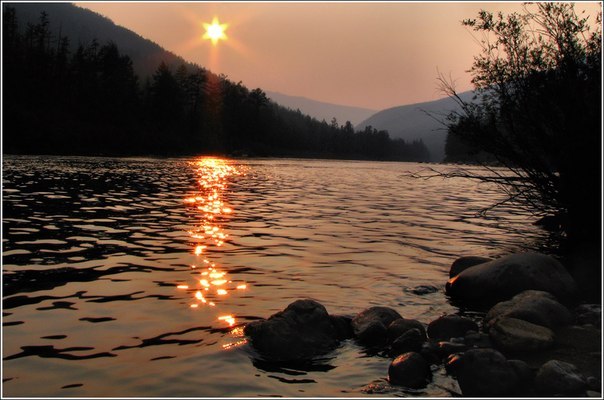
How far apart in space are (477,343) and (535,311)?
165 cm

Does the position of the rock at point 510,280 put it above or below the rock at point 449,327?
above

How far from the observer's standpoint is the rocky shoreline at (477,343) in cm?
657

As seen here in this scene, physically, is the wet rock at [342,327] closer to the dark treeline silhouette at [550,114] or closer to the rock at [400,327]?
the rock at [400,327]

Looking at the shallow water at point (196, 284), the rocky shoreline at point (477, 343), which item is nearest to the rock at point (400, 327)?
the rocky shoreline at point (477, 343)

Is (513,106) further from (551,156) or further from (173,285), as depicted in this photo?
(173,285)

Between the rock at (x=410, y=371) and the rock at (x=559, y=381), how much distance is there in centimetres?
145

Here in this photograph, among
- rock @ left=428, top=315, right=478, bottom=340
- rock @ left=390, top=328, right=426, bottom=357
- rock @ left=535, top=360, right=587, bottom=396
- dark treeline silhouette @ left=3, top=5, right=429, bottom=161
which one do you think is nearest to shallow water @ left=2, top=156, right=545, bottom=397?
rock @ left=390, top=328, right=426, bottom=357

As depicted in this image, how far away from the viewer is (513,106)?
1614 cm

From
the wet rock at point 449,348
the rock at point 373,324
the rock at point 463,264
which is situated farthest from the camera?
the rock at point 463,264

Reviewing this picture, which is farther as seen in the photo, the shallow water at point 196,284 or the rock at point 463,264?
the rock at point 463,264

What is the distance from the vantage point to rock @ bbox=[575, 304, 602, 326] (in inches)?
361

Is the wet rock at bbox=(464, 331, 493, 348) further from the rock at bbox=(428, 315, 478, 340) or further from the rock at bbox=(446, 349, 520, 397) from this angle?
the rock at bbox=(446, 349, 520, 397)

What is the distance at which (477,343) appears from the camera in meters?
8.05

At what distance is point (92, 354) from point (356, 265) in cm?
806
